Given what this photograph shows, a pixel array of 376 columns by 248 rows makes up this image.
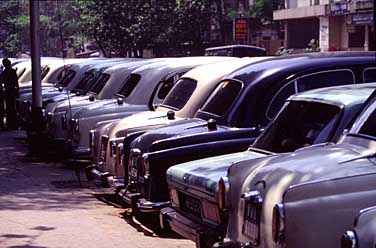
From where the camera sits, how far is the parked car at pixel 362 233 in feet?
13.1

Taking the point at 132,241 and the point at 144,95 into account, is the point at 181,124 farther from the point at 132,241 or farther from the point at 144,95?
the point at 144,95

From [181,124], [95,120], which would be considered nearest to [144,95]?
[95,120]

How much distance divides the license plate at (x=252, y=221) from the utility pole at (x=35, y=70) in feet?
34.0

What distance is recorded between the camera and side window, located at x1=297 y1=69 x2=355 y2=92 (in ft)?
27.1

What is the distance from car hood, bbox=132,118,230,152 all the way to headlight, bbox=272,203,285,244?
3.71 metres

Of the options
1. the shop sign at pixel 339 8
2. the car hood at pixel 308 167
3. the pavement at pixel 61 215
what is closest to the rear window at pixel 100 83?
the pavement at pixel 61 215

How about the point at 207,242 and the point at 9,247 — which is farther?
the point at 9,247

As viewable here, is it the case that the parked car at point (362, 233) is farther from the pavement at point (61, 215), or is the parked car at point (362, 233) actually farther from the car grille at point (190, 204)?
the pavement at point (61, 215)

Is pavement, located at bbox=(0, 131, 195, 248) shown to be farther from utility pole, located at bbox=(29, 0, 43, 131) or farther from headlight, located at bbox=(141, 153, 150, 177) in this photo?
utility pole, located at bbox=(29, 0, 43, 131)

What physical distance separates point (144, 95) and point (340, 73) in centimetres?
488

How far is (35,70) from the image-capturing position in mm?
15289

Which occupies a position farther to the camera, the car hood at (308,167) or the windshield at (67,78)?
the windshield at (67,78)

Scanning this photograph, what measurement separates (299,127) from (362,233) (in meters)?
2.50

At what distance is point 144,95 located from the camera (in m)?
12.8
